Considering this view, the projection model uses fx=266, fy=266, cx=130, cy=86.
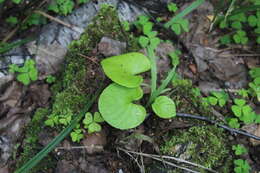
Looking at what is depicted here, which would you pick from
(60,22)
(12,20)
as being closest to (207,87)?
(60,22)

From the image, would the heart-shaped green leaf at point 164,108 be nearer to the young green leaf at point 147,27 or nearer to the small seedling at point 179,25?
the young green leaf at point 147,27

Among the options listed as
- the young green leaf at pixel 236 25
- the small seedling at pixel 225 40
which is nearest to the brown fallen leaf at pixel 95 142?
the small seedling at pixel 225 40

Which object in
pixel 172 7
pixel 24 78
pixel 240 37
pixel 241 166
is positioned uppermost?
pixel 24 78

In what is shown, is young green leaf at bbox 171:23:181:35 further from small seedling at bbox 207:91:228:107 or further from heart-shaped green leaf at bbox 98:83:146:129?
heart-shaped green leaf at bbox 98:83:146:129

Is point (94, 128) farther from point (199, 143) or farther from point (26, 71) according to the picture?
point (26, 71)

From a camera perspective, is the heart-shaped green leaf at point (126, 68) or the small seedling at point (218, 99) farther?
the small seedling at point (218, 99)

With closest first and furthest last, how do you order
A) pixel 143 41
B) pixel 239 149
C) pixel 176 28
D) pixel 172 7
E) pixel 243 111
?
1. pixel 239 149
2. pixel 243 111
3. pixel 143 41
4. pixel 176 28
5. pixel 172 7
